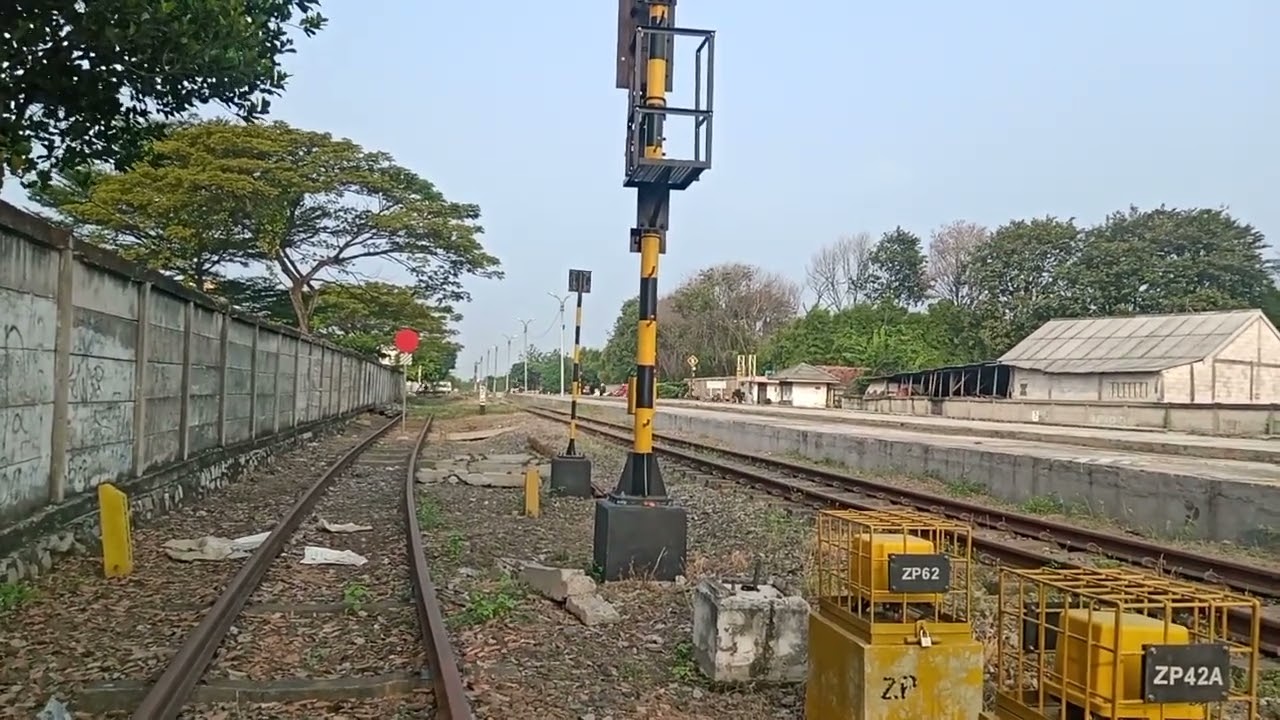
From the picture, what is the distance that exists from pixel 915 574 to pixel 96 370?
7.11 meters

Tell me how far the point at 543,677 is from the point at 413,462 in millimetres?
11728

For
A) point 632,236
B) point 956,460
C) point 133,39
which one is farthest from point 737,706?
point 956,460

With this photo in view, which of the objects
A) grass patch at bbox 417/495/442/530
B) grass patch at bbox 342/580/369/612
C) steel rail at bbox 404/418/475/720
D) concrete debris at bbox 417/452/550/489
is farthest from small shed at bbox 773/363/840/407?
grass patch at bbox 342/580/369/612

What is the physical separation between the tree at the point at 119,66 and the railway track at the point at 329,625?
4257 millimetres

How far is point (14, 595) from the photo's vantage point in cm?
598

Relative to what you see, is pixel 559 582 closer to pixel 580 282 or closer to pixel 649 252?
pixel 649 252

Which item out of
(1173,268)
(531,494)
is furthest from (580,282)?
(1173,268)

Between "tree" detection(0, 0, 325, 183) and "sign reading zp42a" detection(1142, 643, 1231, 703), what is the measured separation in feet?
27.0

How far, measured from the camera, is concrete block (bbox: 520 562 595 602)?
6.68m

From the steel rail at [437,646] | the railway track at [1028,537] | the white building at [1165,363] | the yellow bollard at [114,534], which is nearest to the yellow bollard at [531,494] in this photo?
the steel rail at [437,646]

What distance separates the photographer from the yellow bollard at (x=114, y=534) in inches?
280

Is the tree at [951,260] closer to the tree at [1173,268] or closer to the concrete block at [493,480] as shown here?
the tree at [1173,268]

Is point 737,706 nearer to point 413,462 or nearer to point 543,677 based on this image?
point 543,677

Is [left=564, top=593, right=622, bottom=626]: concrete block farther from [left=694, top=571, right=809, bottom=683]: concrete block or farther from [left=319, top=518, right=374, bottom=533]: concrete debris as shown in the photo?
[left=319, top=518, right=374, bottom=533]: concrete debris
